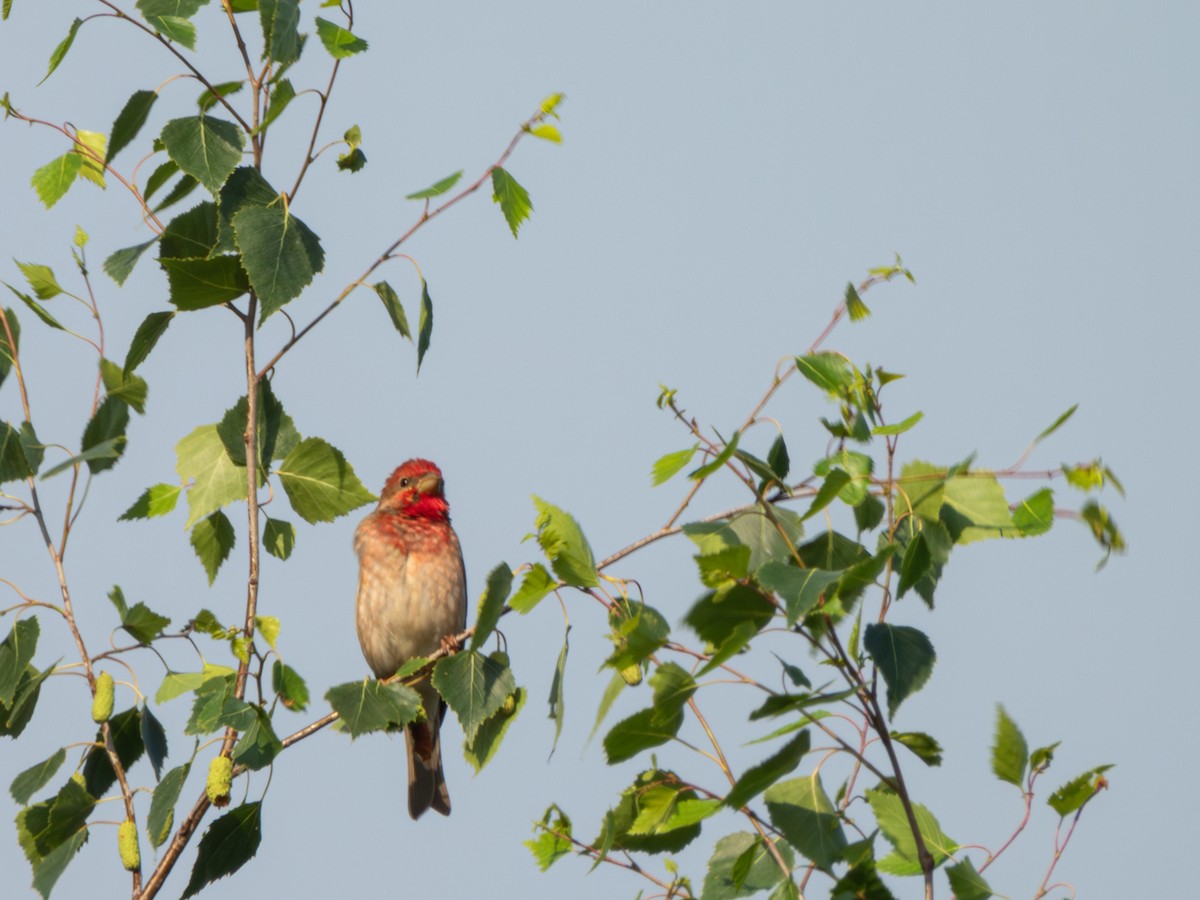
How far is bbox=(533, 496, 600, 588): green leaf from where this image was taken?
4508 millimetres

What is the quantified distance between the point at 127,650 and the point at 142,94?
1986mm

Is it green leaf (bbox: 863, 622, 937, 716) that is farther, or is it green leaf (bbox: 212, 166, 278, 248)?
green leaf (bbox: 212, 166, 278, 248)

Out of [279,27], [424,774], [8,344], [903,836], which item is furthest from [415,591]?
[903,836]

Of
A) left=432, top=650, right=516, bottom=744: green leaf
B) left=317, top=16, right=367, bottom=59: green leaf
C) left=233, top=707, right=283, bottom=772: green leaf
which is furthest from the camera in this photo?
left=432, top=650, right=516, bottom=744: green leaf

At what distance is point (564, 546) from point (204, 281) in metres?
1.71

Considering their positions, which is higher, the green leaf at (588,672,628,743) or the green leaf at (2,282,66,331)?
the green leaf at (2,282,66,331)

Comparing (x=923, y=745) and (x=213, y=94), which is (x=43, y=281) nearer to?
(x=213, y=94)

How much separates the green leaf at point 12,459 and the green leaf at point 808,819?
9.48 feet

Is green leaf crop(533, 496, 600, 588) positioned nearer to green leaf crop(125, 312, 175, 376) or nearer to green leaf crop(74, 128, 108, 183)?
green leaf crop(125, 312, 175, 376)

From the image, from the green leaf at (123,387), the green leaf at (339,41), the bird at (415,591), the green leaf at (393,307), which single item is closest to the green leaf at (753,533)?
the green leaf at (393,307)

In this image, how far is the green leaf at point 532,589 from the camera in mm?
4555

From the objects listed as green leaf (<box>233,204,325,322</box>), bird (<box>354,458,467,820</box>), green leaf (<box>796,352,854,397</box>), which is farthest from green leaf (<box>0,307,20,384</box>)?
bird (<box>354,458,467,820</box>)

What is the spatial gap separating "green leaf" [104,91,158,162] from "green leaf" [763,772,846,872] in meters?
3.22

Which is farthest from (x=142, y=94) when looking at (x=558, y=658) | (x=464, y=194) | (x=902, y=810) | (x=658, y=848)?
(x=902, y=810)
